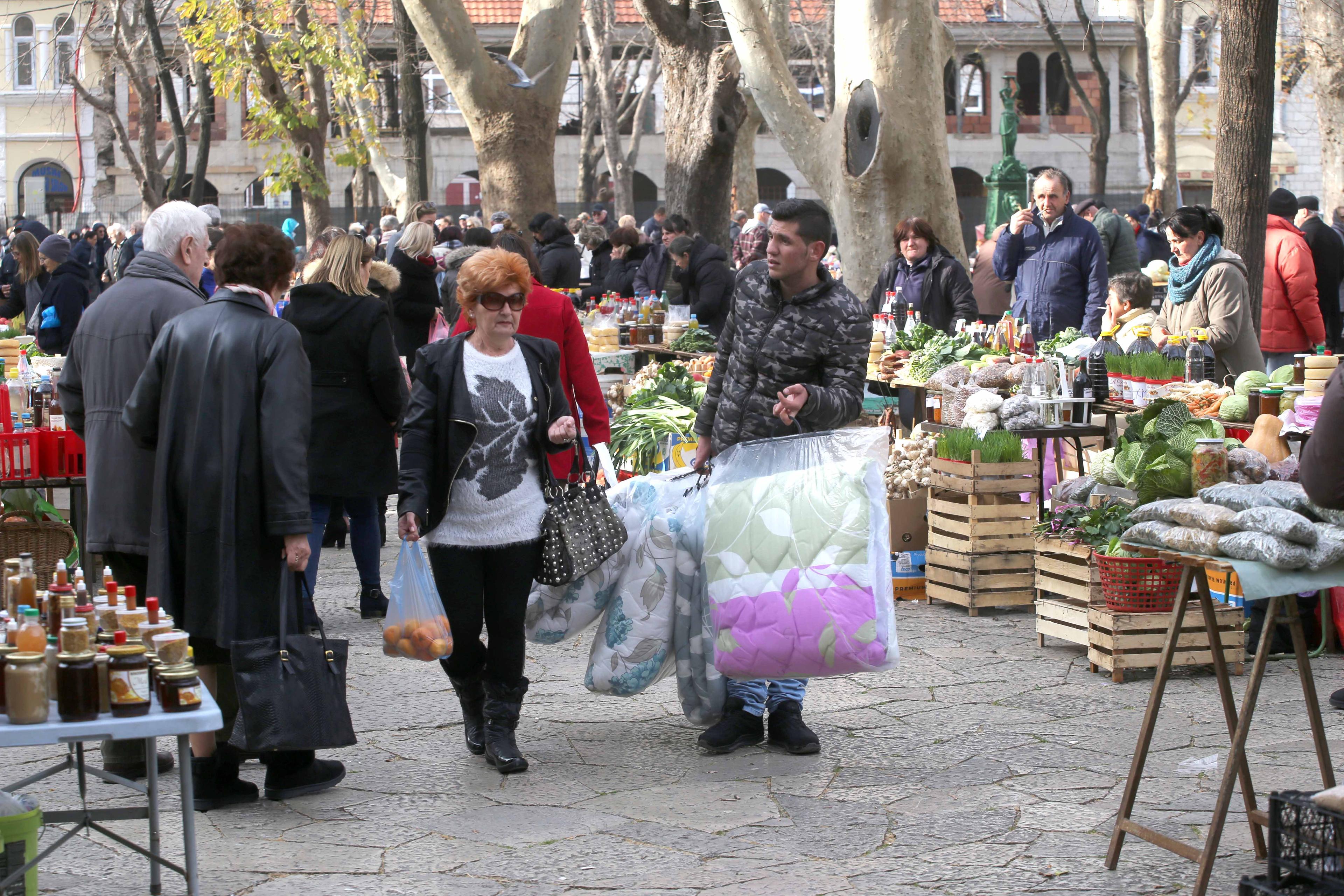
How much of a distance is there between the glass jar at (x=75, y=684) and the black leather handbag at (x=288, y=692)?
979 mm

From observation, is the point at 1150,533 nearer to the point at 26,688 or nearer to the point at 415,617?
the point at 415,617

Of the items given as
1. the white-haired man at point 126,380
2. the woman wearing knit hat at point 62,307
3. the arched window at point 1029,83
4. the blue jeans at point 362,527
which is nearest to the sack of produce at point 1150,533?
the white-haired man at point 126,380

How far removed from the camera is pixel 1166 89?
1184 inches

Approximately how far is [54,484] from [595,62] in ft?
94.7

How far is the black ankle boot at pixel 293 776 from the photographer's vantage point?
4922mm

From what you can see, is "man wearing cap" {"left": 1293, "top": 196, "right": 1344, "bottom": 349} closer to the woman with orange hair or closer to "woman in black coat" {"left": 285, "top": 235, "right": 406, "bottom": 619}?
"woman in black coat" {"left": 285, "top": 235, "right": 406, "bottom": 619}

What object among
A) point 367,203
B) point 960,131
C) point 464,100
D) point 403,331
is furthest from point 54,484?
point 960,131

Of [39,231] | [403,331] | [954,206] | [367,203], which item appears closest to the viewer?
[403,331]

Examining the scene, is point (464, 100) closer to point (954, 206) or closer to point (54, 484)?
point (954, 206)

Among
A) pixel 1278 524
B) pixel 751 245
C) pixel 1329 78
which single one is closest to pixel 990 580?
pixel 1278 524

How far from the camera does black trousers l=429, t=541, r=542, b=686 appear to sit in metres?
5.04

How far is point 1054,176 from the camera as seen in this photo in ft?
30.0

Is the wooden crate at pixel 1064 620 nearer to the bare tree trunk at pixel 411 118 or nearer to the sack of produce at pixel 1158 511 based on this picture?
the sack of produce at pixel 1158 511

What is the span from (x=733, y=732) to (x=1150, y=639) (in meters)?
2.00
